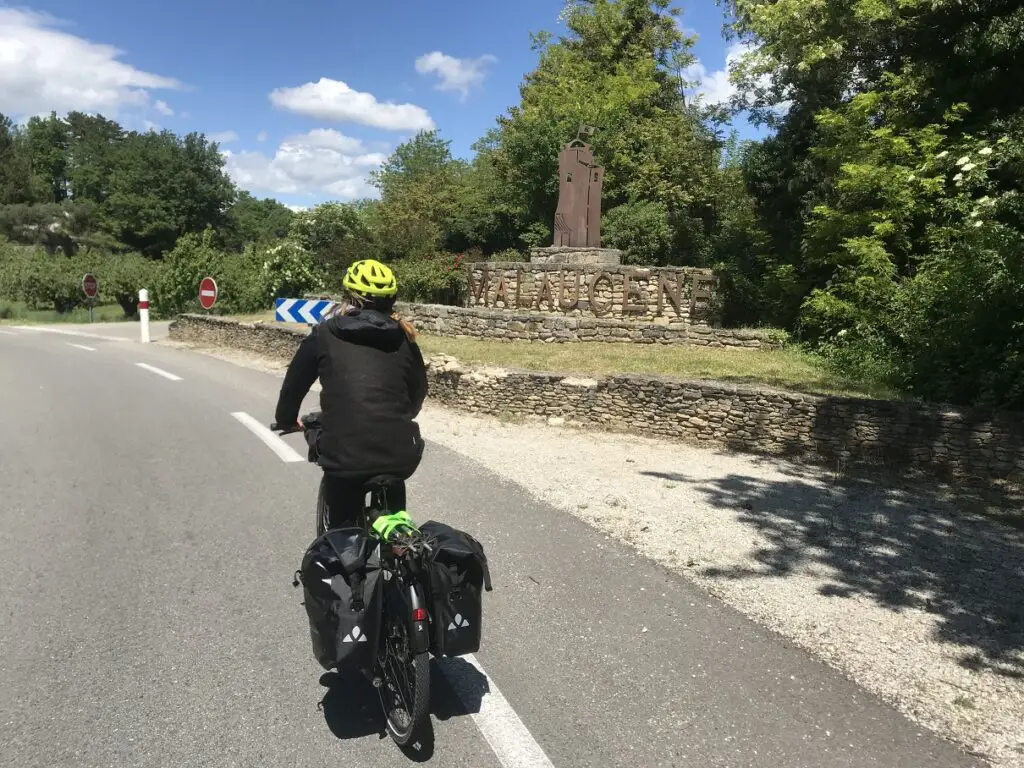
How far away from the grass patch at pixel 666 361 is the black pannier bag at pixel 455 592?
26.7 feet

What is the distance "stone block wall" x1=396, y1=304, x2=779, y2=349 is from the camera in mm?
16562

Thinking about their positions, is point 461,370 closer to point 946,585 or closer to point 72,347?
point 946,585

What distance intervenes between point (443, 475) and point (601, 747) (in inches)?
183

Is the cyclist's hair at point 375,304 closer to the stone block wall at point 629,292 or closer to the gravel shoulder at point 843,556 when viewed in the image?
the gravel shoulder at point 843,556

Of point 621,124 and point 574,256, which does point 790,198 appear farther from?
point 621,124

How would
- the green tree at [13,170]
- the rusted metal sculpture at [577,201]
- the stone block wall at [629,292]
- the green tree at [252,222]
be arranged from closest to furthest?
the stone block wall at [629,292] < the rusted metal sculpture at [577,201] < the green tree at [252,222] < the green tree at [13,170]

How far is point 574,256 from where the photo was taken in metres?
20.6

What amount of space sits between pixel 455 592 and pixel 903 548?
4156mm

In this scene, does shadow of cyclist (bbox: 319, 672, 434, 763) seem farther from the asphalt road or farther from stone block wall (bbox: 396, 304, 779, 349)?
stone block wall (bbox: 396, 304, 779, 349)

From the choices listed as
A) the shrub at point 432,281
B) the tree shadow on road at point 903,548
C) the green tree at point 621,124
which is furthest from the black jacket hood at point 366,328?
the green tree at point 621,124

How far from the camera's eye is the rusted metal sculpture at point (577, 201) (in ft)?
69.2

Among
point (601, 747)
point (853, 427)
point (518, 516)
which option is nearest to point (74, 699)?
point (601, 747)

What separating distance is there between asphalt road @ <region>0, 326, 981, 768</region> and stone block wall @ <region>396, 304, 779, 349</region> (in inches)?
431

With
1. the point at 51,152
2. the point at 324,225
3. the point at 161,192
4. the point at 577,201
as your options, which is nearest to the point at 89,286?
the point at 324,225
